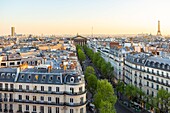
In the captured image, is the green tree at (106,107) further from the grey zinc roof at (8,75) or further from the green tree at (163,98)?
the grey zinc roof at (8,75)

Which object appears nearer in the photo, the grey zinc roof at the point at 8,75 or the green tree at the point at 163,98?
the grey zinc roof at the point at 8,75

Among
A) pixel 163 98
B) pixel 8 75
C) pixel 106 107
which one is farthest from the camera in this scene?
pixel 163 98

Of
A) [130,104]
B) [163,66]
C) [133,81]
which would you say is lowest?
[130,104]

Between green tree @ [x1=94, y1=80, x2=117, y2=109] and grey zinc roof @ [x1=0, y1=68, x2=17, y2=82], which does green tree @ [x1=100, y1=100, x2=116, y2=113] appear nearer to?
green tree @ [x1=94, y1=80, x2=117, y2=109]

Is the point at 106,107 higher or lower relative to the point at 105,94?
lower

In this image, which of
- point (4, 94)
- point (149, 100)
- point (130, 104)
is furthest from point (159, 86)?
point (4, 94)

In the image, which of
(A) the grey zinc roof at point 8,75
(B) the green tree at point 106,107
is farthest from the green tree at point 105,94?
(A) the grey zinc roof at point 8,75

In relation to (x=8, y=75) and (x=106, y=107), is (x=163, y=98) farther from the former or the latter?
(x=8, y=75)

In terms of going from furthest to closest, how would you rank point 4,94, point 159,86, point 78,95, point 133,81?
1. point 133,81
2. point 159,86
3. point 4,94
4. point 78,95

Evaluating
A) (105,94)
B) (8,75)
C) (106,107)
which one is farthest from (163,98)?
(8,75)

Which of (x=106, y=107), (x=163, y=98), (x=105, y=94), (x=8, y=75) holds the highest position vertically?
(x=8, y=75)

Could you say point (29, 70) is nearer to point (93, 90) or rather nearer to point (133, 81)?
point (93, 90)
